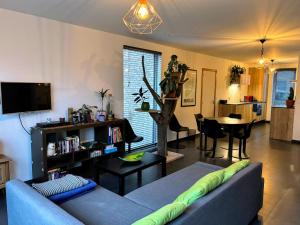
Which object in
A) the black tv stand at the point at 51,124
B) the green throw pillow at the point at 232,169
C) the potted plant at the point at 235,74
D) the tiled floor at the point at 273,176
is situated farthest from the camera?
the potted plant at the point at 235,74

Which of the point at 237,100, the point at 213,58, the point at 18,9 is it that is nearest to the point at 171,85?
the point at 18,9

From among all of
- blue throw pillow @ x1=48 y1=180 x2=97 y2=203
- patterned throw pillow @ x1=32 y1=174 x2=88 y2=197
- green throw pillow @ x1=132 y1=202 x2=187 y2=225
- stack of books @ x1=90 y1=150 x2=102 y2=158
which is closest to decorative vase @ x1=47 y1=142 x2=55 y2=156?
stack of books @ x1=90 y1=150 x2=102 y2=158

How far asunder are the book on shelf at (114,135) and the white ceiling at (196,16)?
5.96 feet

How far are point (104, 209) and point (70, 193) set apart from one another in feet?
1.29

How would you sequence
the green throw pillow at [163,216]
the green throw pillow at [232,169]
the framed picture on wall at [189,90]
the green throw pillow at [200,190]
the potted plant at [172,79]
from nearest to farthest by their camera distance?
1. the green throw pillow at [163,216]
2. the green throw pillow at [200,190]
3. the green throw pillow at [232,169]
4. the potted plant at [172,79]
5. the framed picture on wall at [189,90]

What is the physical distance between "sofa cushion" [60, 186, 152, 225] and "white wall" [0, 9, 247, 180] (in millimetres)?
1876

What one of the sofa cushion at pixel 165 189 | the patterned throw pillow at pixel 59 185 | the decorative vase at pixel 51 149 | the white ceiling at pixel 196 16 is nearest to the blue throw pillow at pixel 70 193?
the patterned throw pillow at pixel 59 185

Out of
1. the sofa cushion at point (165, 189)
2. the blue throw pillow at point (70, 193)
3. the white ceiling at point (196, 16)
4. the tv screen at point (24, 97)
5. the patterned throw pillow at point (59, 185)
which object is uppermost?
the white ceiling at point (196, 16)

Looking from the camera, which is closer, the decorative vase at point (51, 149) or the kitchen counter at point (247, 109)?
the decorative vase at point (51, 149)

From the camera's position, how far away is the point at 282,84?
9.76 m

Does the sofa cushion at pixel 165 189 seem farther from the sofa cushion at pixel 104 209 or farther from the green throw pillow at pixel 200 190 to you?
the green throw pillow at pixel 200 190

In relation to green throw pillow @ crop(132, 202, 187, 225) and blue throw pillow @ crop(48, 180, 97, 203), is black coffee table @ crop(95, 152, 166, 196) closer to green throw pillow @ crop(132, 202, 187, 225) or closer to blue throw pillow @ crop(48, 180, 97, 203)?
blue throw pillow @ crop(48, 180, 97, 203)

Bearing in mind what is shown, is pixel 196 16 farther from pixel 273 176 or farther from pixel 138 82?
pixel 273 176

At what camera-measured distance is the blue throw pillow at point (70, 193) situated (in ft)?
6.64
